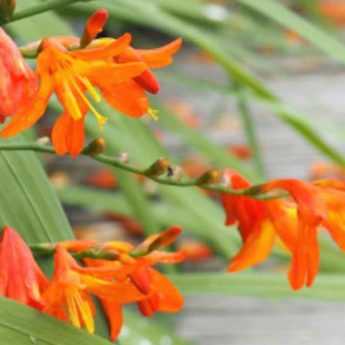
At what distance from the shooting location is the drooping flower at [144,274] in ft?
2.64

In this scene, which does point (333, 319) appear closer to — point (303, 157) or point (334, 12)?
point (303, 157)

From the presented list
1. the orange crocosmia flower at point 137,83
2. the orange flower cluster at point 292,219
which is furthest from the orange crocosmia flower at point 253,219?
the orange crocosmia flower at point 137,83

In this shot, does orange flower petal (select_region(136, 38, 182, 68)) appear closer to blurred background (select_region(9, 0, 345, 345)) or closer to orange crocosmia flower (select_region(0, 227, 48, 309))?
orange crocosmia flower (select_region(0, 227, 48, 309))

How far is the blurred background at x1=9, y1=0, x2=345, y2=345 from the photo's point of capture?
1.43m

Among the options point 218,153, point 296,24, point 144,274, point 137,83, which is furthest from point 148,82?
point 218,153

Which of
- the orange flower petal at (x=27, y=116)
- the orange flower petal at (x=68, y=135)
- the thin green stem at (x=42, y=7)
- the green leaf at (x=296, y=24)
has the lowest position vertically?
the green leaf at (x=296, y=24)

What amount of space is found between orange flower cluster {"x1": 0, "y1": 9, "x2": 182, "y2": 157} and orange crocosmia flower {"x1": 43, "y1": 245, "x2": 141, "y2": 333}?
7 centimetres

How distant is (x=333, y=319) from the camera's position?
2.32 metres

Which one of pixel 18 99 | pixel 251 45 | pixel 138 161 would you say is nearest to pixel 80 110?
pixel 18 99

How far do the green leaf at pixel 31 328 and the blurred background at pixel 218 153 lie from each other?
48 cm

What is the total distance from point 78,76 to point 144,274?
116 millimetres

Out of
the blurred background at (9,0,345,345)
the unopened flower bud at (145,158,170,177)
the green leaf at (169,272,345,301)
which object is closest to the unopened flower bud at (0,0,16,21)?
the unopened flower bud at (145,158,170,177)

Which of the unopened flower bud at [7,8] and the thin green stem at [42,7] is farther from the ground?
the unopened flower bud at [7,8]

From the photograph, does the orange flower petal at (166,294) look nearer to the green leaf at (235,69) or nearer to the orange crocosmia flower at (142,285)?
the orange crocosmia flower at (142,285)
